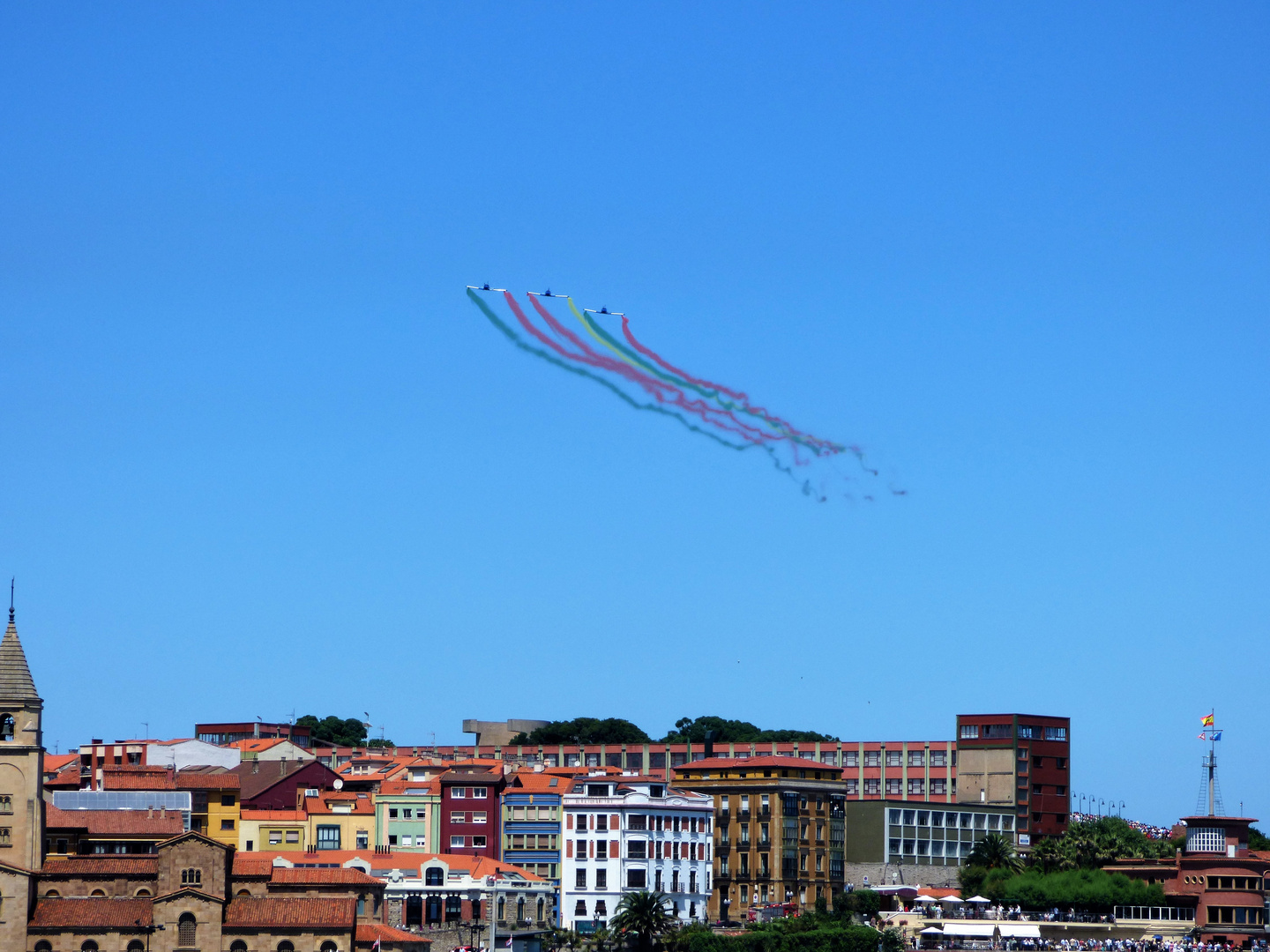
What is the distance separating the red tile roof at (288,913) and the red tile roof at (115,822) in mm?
9727

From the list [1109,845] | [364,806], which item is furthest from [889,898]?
[364,806]

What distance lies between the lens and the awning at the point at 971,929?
476 feet

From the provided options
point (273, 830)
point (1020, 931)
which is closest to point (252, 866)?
point (273, 830)

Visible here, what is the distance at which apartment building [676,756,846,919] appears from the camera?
164 meters

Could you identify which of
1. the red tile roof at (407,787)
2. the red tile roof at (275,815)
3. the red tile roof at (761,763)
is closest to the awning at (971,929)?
the red tile roof at (761,763)

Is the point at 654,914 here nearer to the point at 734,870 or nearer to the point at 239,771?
the point at 734,870

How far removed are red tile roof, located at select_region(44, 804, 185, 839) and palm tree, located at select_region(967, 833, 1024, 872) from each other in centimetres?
7387

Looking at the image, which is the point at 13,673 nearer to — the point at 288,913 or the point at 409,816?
the point at 288,913

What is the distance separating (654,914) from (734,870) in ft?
99.8

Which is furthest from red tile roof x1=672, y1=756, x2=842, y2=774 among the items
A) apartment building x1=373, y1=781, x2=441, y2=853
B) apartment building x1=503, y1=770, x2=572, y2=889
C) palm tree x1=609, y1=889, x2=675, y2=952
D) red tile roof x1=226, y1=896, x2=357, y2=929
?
red tile roof x1=226, y1=896, x2=357, y2=929

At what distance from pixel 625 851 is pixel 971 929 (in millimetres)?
26432

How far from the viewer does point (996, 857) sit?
173 m

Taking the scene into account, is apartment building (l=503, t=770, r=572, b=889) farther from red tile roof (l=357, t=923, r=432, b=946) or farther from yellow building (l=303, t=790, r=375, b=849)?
red tile roof (l=357, t=923, r=432, b=946)

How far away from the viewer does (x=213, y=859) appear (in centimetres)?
12094
